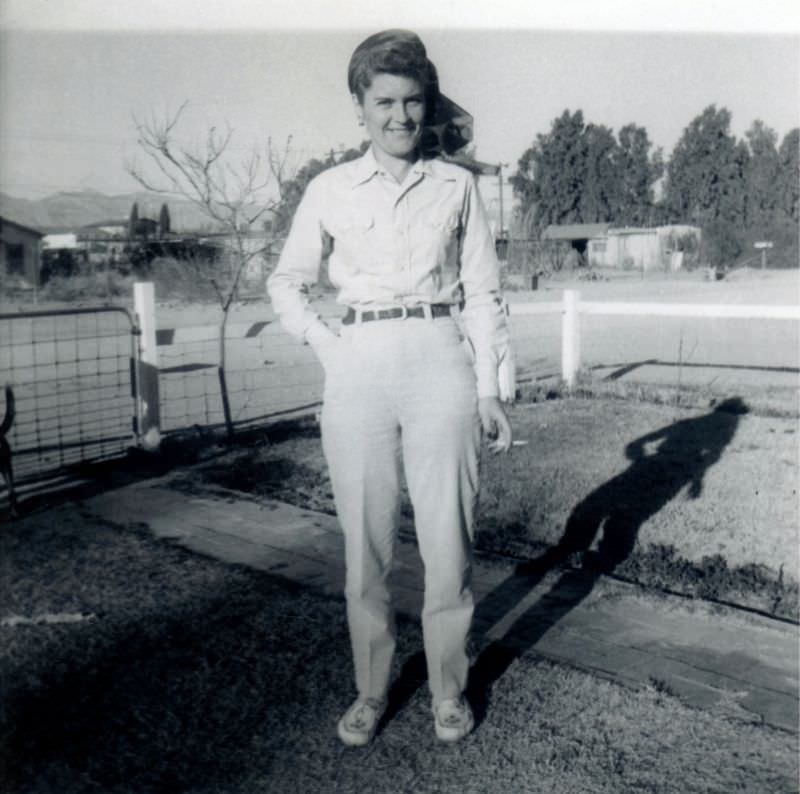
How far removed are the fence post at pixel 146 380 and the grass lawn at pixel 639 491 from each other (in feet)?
2.01

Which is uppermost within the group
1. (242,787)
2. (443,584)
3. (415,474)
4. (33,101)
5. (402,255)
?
(33,101)

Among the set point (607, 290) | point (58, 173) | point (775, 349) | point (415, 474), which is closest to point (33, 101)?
point (415, 474)

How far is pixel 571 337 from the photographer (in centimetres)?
A: 970

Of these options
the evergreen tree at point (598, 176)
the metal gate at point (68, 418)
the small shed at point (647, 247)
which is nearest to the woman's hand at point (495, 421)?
the metal gate at point (68, 418)

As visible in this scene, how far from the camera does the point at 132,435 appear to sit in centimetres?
707

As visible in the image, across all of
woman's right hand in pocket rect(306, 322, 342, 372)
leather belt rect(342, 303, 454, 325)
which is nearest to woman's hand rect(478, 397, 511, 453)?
leather belt rect(342, 303, 454, 325)

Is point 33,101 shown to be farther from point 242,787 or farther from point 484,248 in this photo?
point 242,787

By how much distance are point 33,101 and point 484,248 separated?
2.35m

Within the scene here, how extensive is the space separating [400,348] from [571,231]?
25.9 meters

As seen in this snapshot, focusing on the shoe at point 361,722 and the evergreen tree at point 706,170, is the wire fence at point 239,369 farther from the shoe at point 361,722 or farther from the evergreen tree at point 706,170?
the evergreen tree at point 706,170

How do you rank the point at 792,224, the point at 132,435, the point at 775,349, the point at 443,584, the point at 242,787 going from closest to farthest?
the point at 242,787 → the point at 443,584 → the point at 132,435 → the point at 775,349 → the point at 792,224

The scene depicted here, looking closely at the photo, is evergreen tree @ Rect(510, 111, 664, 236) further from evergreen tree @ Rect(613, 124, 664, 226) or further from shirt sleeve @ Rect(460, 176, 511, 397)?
shirt sleeve @ Rect(460, 176, 511, 397)

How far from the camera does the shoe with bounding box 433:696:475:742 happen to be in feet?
9.29

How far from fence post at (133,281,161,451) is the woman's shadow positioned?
3.18 meters
